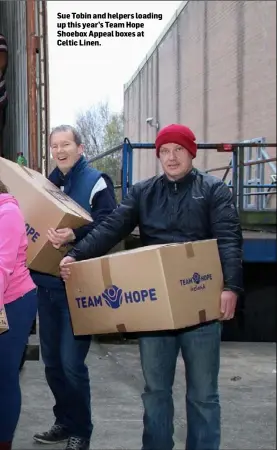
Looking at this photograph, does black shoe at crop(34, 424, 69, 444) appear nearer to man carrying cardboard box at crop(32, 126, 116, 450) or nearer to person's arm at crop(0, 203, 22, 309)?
man carrying cardboard box at crop(32, 126, 116, 450)

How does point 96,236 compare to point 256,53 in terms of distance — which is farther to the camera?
point 256,53

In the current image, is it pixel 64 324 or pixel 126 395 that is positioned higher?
pixel 64 324

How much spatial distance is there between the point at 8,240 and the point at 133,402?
223 centimetres

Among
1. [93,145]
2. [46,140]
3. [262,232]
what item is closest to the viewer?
[46,140]

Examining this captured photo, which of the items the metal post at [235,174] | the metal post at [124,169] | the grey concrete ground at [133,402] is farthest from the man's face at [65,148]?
the metal post at [235,174]

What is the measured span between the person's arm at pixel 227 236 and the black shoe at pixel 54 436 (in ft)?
4.52

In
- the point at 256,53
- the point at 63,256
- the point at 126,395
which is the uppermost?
the point at 256,53

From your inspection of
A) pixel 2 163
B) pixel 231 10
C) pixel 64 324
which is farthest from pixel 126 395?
pixel 231 10

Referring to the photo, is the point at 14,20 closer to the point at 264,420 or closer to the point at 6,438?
the point at 6,438

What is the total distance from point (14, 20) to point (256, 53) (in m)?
10.7

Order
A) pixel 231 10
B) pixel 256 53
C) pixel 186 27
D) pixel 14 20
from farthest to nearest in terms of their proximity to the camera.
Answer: pixel 186 27
pixel 231 10
pixel 256 53
pixel 14 20

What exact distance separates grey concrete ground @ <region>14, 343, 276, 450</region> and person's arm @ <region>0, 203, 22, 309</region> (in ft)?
4.44

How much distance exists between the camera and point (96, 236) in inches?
101

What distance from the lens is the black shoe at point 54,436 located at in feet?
10.1
